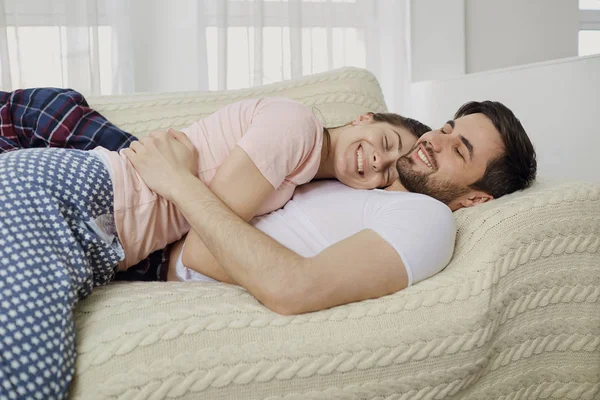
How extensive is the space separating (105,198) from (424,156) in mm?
774

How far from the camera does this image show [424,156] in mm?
1560

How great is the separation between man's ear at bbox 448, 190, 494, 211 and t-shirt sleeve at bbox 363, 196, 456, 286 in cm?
31

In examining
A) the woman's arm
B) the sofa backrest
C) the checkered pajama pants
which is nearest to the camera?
the checkered pajama pants

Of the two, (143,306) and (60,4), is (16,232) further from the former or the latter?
(60,4)

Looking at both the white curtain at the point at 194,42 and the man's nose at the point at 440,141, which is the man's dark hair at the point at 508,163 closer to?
the man's nose at the point at 440,141

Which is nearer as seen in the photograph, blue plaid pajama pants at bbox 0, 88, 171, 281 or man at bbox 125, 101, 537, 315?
man at bbox 125, 101, 537, 315

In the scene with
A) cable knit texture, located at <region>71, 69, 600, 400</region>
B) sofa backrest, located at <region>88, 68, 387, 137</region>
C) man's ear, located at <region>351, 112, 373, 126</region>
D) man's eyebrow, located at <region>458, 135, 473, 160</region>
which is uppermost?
sofa backrest, located at <region>88, 68, 387, 137</region>

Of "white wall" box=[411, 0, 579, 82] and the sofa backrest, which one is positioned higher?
"white wall" box=[411, 0, 579, 82]

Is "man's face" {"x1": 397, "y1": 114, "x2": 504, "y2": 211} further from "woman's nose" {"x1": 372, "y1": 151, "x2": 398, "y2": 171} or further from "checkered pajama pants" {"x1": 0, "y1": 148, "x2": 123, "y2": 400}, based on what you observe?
"checkered pajama pants" {"x1": 0, "y1": 148, "x2": 123, "y2": 400}

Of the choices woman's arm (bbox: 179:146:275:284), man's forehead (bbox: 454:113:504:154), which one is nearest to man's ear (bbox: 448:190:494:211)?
man's forehead (bbox: 454:113:504:154)

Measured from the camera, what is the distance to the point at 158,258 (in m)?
1.50

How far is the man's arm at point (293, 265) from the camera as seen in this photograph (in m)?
1.09

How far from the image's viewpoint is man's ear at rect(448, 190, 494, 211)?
1.55 meters

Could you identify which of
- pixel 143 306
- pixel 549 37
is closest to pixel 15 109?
pixel 143 306
